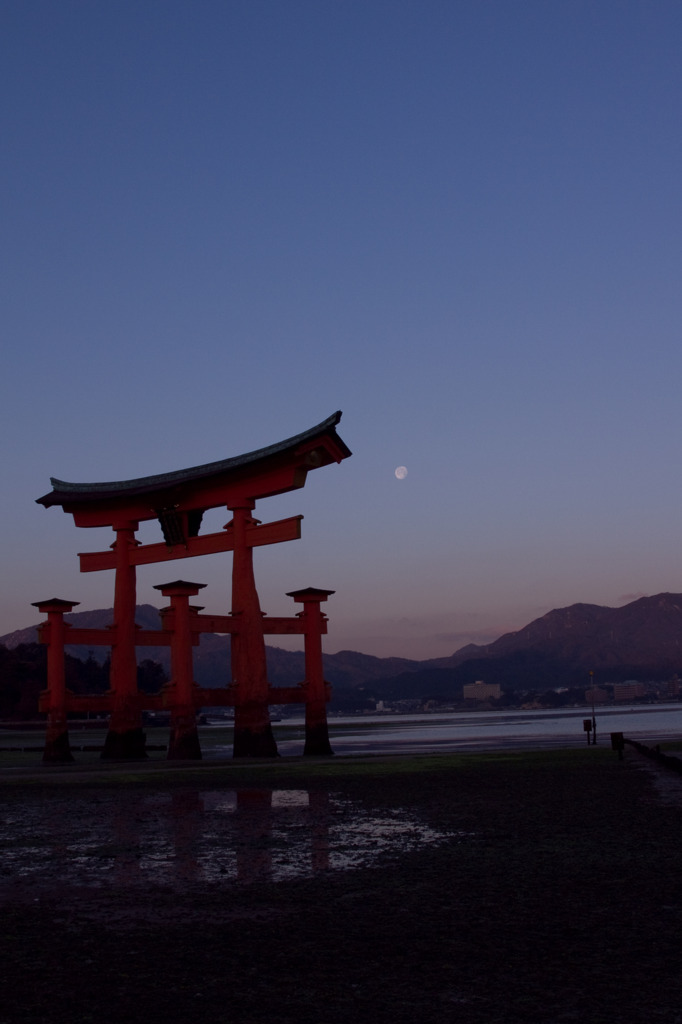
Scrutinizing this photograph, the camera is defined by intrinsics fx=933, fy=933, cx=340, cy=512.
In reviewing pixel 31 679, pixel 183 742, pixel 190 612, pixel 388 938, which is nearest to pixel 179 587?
pixel 190 612

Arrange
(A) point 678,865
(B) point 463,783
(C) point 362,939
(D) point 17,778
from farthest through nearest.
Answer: (D) point 17,778 < (B) point 463,783 < (A) point 678,865 < (C) point 362,939

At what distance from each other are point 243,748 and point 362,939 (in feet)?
79.4

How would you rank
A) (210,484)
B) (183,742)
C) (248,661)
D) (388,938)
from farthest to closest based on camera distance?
(210,484), (183,742), (248,661), (388,938)

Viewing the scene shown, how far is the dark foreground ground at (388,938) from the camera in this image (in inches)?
161

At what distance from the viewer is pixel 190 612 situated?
28.9 m

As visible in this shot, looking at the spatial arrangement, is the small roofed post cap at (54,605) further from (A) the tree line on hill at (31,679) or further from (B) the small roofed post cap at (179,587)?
(A) the tree line on hill at (31,679)

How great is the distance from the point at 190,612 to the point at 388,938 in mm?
24192

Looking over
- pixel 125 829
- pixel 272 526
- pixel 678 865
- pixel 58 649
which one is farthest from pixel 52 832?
pixel 58 649

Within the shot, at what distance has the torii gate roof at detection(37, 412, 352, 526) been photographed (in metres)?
28.0

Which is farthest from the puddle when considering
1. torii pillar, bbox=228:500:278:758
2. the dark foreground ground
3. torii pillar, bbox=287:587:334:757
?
torii pillar, bbox=287:587:334:757

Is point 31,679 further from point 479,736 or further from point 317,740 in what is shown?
point 317,740

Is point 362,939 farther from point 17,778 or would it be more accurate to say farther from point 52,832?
point 17,778

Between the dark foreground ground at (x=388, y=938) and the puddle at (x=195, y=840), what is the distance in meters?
0.14

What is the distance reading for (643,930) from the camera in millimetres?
5281
